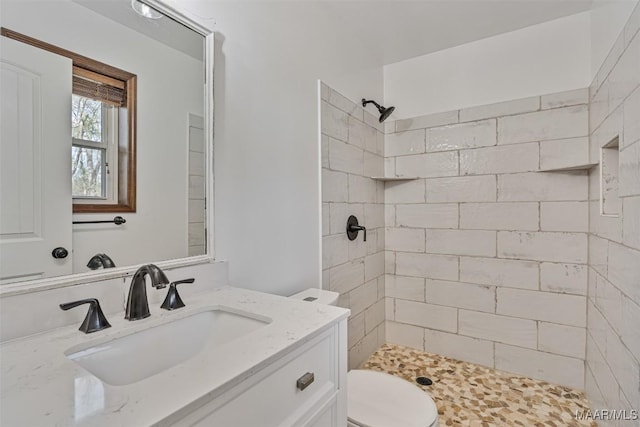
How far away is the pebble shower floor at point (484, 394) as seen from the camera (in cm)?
172

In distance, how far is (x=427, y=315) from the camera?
248cm

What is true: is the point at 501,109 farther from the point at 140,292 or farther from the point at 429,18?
the point at 140,292

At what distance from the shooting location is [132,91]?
1.01 metres

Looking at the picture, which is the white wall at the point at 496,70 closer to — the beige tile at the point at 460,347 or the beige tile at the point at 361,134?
the beige tile at the point at 361,134

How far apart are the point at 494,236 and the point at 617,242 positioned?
88 cm

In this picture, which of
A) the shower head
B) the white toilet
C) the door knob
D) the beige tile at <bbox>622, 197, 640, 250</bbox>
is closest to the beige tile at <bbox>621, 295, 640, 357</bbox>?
the beige tile at <bbox>622, 197, 640, 250</bbox>

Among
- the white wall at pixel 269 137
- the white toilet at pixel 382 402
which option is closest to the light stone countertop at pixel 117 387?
the white wall at pixel 269 137

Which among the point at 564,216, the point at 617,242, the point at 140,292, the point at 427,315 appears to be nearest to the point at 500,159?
the point at 564,216

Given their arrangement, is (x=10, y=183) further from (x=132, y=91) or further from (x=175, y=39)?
(x=175, y=39)

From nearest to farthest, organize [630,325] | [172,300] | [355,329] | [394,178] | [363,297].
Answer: [172,300] < [630,325] < [355,329] < [363,297] < [394,178]

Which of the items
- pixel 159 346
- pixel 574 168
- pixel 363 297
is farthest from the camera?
pixel 363 297

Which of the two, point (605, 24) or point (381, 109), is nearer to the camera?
point (605, 24)

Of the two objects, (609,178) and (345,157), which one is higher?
(345,157)

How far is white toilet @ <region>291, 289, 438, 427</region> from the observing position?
1238 millimetres
